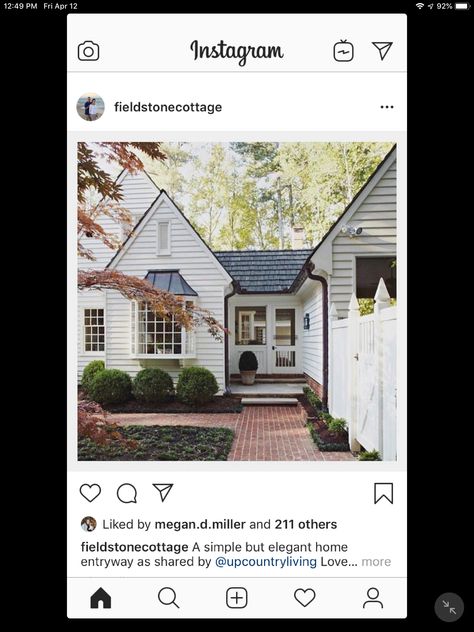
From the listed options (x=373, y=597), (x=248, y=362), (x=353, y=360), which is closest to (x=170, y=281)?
(x=248, y=362)

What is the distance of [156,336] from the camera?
714cm

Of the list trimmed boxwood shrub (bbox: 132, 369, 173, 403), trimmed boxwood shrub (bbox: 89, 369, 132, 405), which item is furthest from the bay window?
trimmed boxwood shrub (bbox: 89, 369, 132, 405)

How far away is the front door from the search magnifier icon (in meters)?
7.73

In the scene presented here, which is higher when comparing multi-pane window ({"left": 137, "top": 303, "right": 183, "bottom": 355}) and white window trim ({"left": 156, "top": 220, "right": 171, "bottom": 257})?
white window trim ({"left": 156, "top": 220, "right": 171, "bottom": 257})

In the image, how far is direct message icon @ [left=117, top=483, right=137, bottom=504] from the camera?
1557 mm

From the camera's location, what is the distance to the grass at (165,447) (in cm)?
181

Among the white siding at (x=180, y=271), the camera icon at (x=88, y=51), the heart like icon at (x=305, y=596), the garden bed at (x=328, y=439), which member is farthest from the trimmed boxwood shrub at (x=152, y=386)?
the camera icon at (x=88, y=51)

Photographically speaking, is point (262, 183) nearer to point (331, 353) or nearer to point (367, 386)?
point (367, 386)

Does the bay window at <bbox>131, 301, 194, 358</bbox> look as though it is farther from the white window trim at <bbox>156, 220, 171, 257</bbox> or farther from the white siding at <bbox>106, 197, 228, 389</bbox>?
the white window trim at <bbox>156, 220, 171, 257</bbox>
